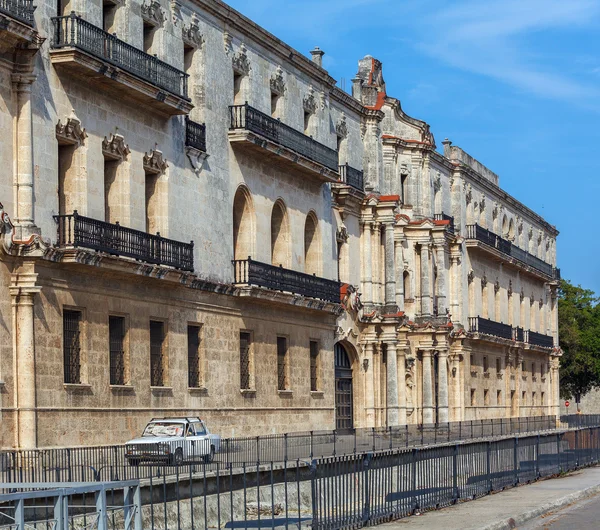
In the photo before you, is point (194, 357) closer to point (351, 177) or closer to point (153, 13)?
point (153, 13)

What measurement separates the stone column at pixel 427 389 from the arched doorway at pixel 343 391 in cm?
790

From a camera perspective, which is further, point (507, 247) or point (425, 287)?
point (507, 247)

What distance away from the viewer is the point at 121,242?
30.4 m

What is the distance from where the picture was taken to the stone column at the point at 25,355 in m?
27.5

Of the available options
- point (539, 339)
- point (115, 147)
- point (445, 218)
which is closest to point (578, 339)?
point (539, 339)

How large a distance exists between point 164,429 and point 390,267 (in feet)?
72.8

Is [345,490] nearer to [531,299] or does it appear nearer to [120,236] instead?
[120,236]

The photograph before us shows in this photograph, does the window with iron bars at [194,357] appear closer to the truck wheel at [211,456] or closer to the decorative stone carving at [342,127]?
the truck wheel at [211,456]

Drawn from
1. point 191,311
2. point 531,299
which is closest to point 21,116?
point 191,311

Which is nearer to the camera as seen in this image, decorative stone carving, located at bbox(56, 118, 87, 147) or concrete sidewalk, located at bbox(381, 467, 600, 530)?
concrete sidewalk, located at bbox(381, 467, 600, 530)

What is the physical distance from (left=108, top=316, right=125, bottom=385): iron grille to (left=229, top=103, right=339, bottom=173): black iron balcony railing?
826 cm

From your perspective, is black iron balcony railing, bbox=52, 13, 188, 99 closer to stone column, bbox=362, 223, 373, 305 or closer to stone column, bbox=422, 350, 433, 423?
stone column, bbox=362, 223, 373, 305

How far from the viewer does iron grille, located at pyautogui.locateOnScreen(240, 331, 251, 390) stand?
38.4 m

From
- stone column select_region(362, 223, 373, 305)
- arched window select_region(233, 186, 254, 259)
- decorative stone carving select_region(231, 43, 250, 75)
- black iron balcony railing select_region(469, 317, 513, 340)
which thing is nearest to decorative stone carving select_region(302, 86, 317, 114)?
decorative stone carving select_region(231, 43, 250, 75)
